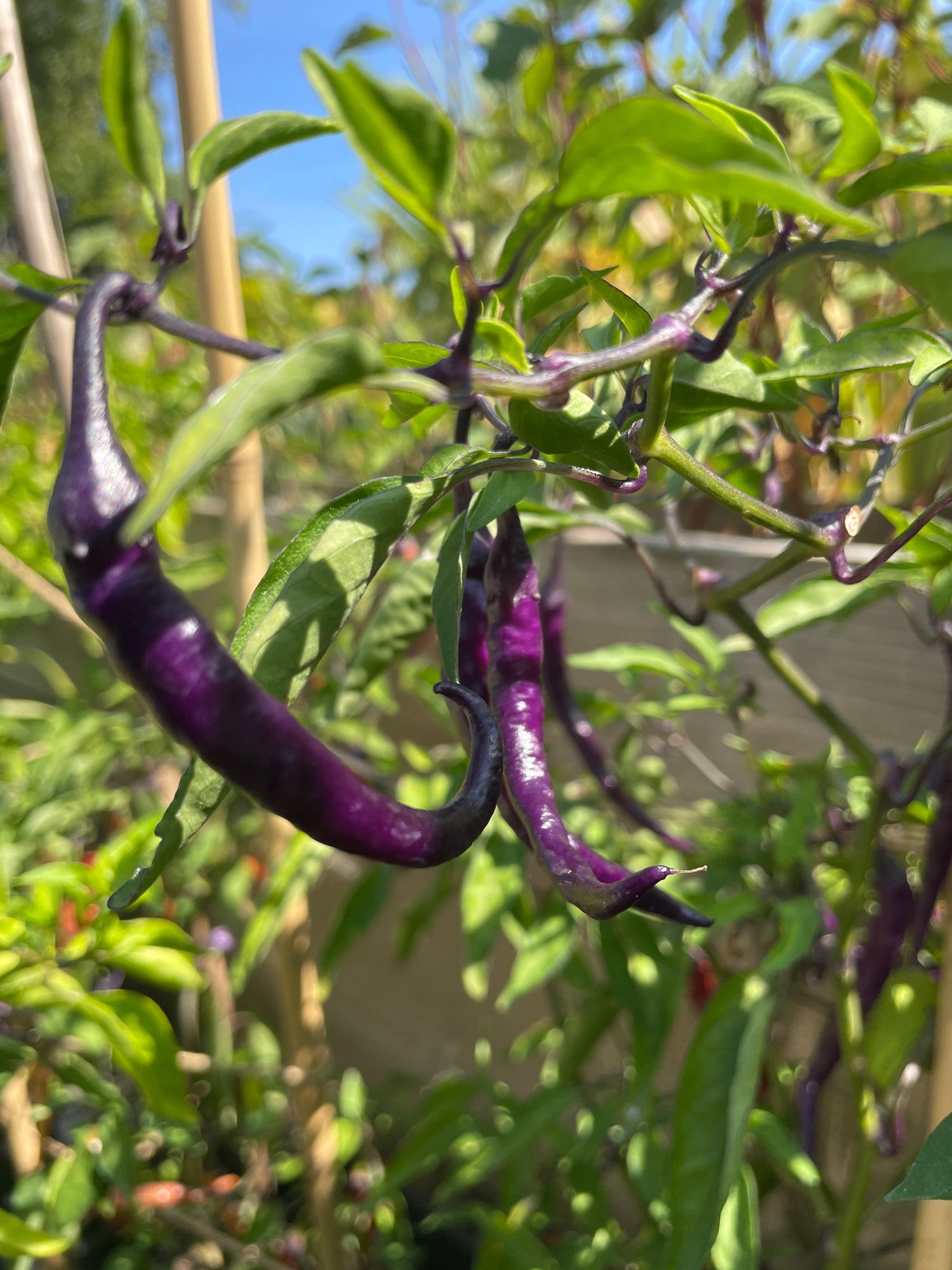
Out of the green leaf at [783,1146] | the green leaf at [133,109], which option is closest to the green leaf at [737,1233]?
the green leaf at [783,1146]

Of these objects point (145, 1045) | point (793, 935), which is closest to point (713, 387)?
point (793, 935)

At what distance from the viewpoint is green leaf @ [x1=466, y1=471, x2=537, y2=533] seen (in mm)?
247

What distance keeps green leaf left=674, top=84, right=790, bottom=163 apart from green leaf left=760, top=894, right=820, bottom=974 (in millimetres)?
341

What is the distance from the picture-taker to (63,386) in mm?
504

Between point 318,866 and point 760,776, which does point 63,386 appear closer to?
point 318,866

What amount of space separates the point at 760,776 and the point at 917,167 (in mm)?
448

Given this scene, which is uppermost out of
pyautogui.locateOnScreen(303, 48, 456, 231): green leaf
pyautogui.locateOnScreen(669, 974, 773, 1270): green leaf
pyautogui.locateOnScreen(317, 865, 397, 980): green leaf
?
pyautogui.locateOnScreen(303, 48, 456, 231): green leaf

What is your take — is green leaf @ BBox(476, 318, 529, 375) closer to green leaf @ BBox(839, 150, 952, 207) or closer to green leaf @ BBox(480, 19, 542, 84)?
green leaf @ BBox(839, 150, 952, 207)

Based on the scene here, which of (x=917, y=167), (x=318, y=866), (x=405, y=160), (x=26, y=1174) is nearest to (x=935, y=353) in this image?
(x=917, y=167)

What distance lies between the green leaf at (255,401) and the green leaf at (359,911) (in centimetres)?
64

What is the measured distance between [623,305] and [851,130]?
76mm

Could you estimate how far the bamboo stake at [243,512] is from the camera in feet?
1.65

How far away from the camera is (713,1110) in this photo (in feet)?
1.35

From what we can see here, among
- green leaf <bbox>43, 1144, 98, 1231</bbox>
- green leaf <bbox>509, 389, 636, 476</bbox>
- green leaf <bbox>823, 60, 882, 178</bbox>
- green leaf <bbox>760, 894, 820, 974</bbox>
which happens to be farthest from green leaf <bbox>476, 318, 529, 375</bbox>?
green leaf <bbox>43, 1144, 98, 1231</bbox>
